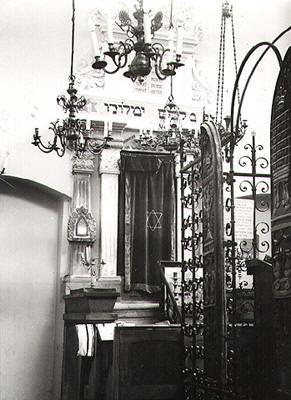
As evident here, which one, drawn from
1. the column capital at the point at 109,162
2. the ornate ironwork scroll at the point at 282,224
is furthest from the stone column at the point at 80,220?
the ornate ironwork scroll at the point at 282,224

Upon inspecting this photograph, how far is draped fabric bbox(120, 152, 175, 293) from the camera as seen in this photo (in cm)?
977

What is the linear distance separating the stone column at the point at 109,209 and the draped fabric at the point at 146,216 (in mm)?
148

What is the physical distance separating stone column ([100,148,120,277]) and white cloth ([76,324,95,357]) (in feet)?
6.63

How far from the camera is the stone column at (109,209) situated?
378 inches

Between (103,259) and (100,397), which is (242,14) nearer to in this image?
(103,259)

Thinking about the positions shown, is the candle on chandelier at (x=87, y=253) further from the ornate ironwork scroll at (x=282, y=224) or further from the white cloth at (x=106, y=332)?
the ornate ironwork scroll at (x=282, y=224)

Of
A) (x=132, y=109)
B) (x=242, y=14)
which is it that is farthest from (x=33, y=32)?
(x=242, y=14)

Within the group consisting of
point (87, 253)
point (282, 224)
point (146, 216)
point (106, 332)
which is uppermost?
point (146, 216)

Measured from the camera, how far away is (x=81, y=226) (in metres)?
9.55

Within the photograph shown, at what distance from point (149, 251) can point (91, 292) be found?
335 cm

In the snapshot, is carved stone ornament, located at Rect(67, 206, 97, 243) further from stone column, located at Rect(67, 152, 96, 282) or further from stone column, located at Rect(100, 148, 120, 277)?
stone column, located at Rect(100, 148, 120, 277)

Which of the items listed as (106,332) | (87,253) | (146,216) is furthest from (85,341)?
Result: (146,216)

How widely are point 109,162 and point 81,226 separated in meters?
1.11

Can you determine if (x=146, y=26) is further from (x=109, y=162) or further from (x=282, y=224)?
(x=109, y=162)
